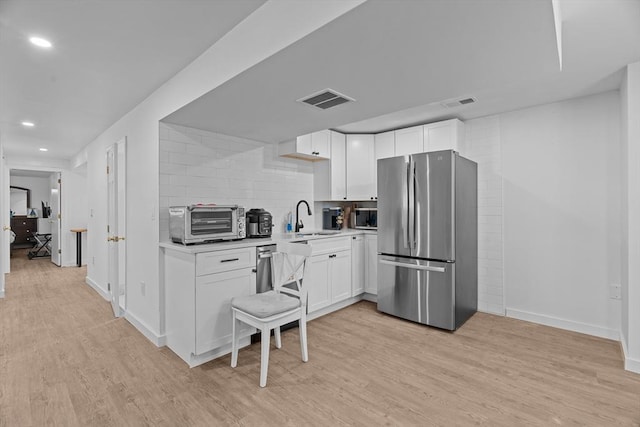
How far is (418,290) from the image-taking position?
3.46 meters

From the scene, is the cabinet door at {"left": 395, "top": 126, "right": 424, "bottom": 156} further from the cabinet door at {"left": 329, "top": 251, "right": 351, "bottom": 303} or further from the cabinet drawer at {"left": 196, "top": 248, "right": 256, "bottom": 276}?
the cabinet drawer at {"left": 196, "top": 248, "right": 256, "bottom": 276}

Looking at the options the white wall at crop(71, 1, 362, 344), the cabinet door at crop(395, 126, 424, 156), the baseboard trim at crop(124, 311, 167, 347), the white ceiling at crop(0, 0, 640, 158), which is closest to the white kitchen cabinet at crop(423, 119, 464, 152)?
the cabinet door at crop(395, 126, 424, 156)

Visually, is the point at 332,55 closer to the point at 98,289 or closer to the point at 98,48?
the point at 98,48

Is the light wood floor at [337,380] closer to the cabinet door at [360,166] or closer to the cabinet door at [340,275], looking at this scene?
the cabinet door at [340,275]

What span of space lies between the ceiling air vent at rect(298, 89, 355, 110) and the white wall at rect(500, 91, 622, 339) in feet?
7.99

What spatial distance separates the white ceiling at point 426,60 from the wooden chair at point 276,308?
132 centimetres

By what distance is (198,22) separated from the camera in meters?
1.94

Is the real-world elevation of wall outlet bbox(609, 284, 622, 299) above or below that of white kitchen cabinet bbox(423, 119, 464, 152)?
below

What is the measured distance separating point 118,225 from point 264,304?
2.51 metres

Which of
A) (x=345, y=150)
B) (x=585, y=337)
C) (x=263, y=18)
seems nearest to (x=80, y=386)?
(x=263, y=18)

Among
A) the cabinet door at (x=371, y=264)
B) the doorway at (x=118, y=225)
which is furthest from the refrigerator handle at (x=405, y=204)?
the doorway at (x=118, y=225)

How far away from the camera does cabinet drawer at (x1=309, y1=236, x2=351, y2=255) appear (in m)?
3.55

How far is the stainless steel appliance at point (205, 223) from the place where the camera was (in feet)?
8.82

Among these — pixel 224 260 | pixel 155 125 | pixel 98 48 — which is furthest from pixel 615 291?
pixel 98 48
